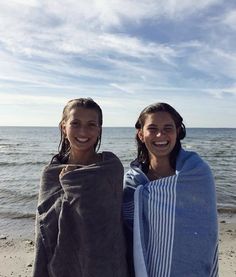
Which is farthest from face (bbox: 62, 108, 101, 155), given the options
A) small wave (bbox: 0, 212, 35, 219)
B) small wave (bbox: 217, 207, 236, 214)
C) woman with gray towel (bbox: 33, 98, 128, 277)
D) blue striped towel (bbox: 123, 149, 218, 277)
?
small wave (bbox: 217, 207, 236, 214)

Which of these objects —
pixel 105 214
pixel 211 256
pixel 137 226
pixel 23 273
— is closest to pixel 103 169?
pixel 105 214

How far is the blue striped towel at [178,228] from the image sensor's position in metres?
2.71

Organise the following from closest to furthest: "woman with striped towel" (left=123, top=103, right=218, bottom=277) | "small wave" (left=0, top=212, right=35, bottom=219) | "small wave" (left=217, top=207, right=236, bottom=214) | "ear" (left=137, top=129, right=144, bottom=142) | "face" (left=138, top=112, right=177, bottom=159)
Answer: "woman with striped towel" (left=123, top=103, right=218, bottom=277)
"face" (left=138, top=112, right=177, bottom=159)
"ear" (left=137, top=129, right=144, bottom=142)
"small wave" (left=0, top=212, right=35, bottom=219)
"small wave" (left=217, top=207, right=236, bottom=214)

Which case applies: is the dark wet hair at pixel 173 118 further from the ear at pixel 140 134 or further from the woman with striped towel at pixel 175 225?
the woman with striped towel at pixel 175 225

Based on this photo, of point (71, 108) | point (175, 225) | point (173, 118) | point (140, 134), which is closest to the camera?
point (175, 225)

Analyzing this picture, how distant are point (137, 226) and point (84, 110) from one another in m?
0.89

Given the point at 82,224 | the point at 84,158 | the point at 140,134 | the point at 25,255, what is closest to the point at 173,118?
the point at 140,134

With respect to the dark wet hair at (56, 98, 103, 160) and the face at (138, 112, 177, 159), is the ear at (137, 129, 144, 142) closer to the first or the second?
the face at (138, 112, 177, 159)

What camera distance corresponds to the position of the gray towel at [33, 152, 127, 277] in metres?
2.49

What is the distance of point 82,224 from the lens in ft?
8.17

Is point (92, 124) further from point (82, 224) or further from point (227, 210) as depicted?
point (227, 210)

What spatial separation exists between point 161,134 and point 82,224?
902 mm

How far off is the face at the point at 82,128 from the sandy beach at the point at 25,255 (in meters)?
3.70

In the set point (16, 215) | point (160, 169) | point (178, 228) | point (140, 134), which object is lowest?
point (16, 215)
